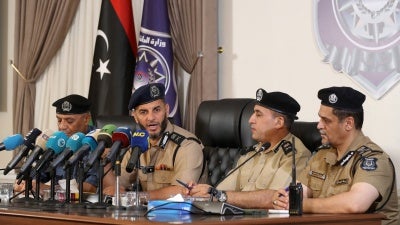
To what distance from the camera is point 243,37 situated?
6449mm

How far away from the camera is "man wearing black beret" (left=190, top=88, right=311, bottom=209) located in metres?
4.93

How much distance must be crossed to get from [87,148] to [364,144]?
1.41 m

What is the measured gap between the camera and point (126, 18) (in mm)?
7012

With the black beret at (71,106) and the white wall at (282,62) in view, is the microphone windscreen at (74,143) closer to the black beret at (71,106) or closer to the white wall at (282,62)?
the black beret at (71,106)

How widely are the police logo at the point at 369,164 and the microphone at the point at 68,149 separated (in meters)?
1.39

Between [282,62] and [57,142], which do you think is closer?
[57,142]

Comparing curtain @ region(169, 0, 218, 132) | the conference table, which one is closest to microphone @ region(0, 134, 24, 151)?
the conference table

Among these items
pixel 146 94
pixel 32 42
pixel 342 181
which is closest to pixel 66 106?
pixel 146 94

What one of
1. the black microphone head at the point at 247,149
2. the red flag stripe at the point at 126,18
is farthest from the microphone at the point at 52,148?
the red flag stripe at the point at 126,18

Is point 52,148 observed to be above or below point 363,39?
below

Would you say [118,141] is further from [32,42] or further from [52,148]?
[32,42]

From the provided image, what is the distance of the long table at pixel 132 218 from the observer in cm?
342

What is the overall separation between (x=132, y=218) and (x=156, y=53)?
330cm

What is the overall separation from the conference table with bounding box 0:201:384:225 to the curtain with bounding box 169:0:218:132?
2.36m
